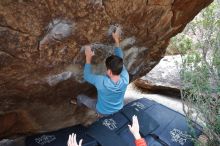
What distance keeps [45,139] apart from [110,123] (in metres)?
1.02

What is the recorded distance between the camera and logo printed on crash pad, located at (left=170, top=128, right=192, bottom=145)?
221 inches

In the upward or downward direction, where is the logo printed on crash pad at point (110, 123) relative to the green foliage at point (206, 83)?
downward

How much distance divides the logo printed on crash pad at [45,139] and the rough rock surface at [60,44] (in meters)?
0.14

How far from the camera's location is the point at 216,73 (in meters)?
5.59

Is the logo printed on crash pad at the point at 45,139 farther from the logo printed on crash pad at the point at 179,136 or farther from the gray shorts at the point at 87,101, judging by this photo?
the logo printed on crash pad at the point at 179,136

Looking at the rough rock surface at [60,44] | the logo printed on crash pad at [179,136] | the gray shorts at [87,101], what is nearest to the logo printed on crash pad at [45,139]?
the rough rock surface at [60,44]

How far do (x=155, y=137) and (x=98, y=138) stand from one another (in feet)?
3.14

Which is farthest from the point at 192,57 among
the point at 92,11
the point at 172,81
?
the point at 92,11

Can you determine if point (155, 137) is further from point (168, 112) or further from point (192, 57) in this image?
point (192, 57)

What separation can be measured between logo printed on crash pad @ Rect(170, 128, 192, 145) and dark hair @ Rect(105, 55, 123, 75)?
1953mm

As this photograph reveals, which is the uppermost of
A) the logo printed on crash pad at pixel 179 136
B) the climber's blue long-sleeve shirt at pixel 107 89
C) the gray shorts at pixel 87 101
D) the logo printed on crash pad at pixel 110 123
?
the climber's blue long-sleeve shirt at pixel 107 89

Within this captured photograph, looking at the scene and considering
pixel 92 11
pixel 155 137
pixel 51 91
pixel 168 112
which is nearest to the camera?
pixel 92 11

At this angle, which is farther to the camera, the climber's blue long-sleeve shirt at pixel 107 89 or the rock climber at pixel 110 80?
the climber's blue long-sleeve shirt at pixel 107 89

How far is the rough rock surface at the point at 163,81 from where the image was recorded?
24.5 ft
